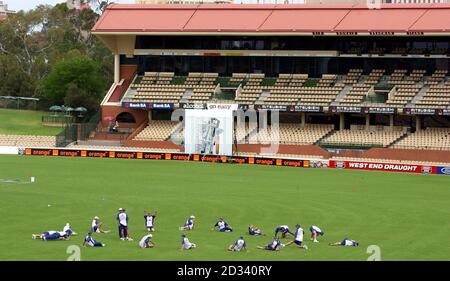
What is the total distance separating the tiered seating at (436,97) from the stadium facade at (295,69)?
3.6 inches

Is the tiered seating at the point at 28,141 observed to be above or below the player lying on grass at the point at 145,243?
above

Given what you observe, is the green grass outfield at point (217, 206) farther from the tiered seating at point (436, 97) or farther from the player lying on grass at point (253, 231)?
the tiered seating at point (436, 97)

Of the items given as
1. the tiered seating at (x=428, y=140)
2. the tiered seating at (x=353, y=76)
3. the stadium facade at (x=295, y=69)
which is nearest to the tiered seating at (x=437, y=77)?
the stadium facade at (x=295, y=69)

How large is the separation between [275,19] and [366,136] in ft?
45.6

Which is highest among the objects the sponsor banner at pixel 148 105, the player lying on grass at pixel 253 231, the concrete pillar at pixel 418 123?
the sponsor banner at pixel 148 105

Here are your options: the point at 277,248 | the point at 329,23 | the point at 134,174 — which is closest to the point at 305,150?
the point at 329,23

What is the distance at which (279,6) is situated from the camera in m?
93.0

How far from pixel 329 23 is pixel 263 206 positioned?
4150cm

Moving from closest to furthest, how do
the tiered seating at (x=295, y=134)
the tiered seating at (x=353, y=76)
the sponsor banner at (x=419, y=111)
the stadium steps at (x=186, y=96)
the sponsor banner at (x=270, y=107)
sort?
1. the sponsor banner at (x=419, y=111)
2. the tiered seating at (x=295, y=134)
3. the sponsor banner at (x=270, y=107)
4. the tiered seating at (x=353, y=76)
5. the stadium steps at (x=186, y=96)

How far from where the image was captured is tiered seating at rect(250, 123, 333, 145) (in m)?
85.1

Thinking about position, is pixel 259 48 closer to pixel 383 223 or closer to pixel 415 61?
pixel 415 61

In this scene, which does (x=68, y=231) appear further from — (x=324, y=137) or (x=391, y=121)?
(x=391, y=121)

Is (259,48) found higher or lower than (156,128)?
higher

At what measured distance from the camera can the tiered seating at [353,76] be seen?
90.1m
